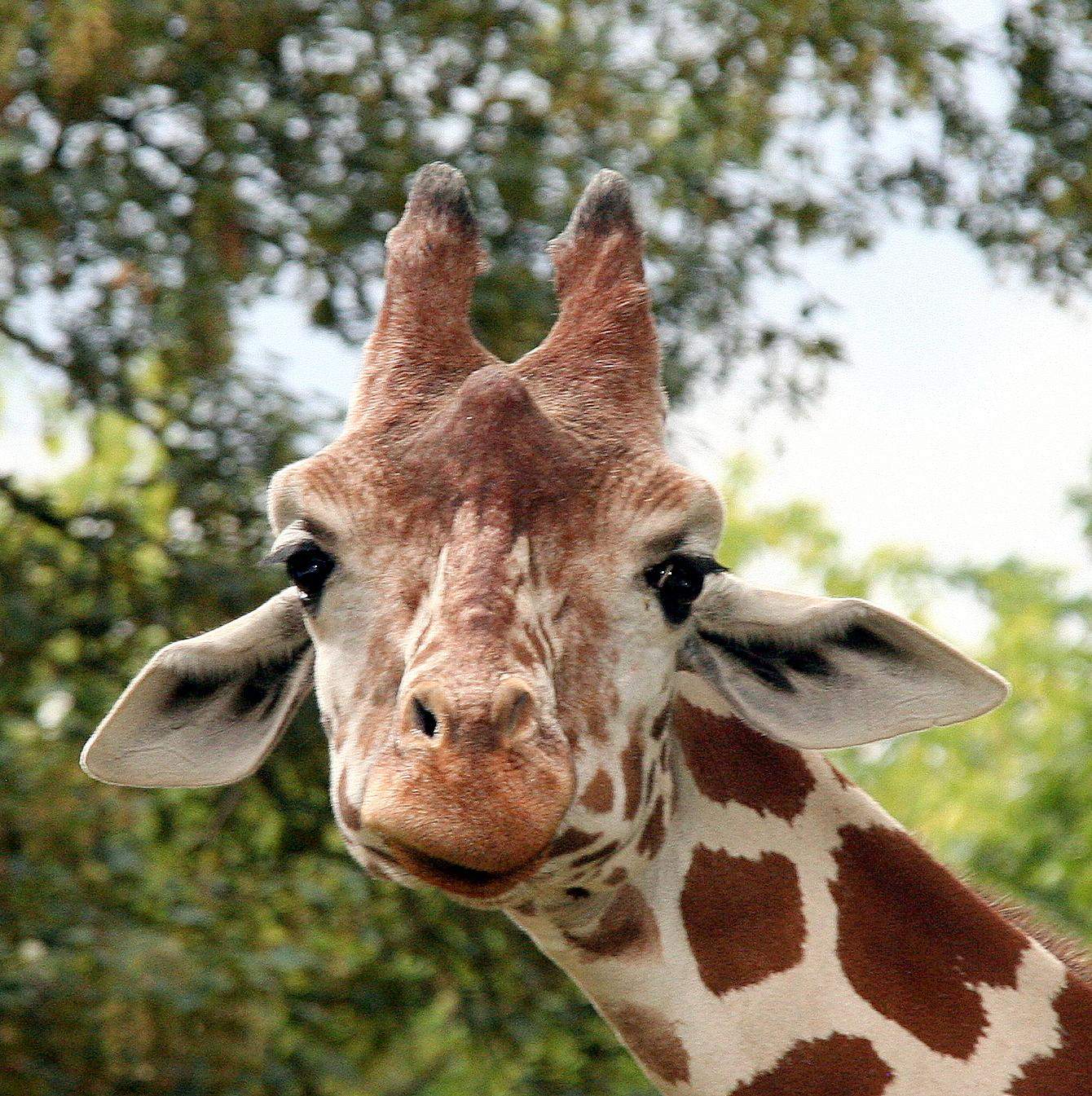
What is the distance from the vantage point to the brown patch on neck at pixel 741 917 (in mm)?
2941

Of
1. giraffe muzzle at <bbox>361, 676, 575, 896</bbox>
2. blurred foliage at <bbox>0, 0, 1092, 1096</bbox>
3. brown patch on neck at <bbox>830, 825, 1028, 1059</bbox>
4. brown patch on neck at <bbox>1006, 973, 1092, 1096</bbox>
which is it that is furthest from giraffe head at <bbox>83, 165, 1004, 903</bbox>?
blurred foliage at <bbox>0, 0, 1092, 1096</bbox>

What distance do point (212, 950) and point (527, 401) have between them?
3653 millimetres

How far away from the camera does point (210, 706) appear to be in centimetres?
329

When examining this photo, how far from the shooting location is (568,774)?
2.47 meters

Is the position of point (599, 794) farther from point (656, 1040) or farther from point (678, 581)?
point (656, 1040)

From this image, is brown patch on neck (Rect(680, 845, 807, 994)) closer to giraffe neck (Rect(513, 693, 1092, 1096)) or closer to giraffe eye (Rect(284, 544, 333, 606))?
giraffe neck (Rect(513, 693, 1092, 1096))

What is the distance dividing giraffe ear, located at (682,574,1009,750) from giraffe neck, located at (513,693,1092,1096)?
16 cm

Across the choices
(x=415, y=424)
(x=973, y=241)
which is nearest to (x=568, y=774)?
(x=415, y=424)

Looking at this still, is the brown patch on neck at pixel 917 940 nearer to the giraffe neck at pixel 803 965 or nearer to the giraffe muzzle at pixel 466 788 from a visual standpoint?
the giraffe neck at pixel 803 965

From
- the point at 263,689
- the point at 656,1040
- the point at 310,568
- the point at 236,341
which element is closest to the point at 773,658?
the point at 656,1040

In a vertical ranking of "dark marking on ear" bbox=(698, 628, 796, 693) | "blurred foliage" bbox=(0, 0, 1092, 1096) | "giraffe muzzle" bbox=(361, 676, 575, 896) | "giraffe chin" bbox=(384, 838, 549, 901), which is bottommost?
"blurred foliage" bbox=(0, 0, 1092, 1096)

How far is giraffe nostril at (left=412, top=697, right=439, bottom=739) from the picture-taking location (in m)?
2.38

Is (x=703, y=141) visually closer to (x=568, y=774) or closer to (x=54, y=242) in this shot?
(x=54, y=242)

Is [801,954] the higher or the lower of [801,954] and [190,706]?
the higher
